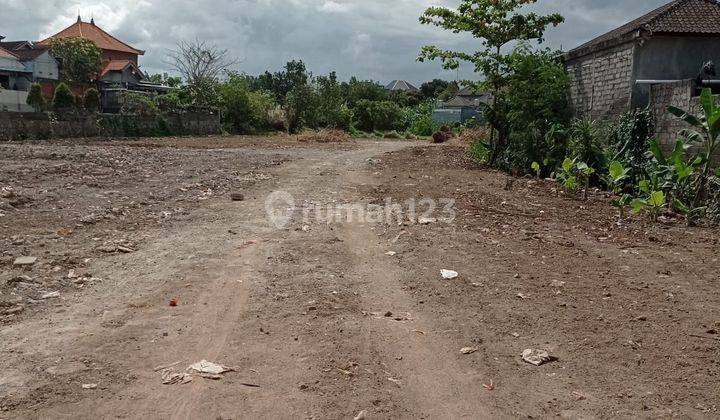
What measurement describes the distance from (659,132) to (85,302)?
30.3ft

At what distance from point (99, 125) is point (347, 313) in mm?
19326

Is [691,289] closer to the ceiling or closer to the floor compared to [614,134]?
closer to the floor

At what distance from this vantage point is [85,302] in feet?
14.9

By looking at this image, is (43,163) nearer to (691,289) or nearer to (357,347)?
(357,347)

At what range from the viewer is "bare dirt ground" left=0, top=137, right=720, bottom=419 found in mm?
3174

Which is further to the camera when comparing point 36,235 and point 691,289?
point 36,235

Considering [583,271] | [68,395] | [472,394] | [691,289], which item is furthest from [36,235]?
[691,289]

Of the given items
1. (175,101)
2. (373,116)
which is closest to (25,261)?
(175,101)

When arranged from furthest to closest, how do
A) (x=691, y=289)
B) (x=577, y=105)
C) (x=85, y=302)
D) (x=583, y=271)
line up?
1. (x=577, y=105)
2. (x=583, y=271)
3. (x=691, y=289)
4. (x=85, y=302)

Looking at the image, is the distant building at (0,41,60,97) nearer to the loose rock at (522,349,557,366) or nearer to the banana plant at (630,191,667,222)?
the banana plant at (630,191,667,222)

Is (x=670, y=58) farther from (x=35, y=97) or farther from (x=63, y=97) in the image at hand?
(x=63, y=97)

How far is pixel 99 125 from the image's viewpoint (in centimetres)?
2097

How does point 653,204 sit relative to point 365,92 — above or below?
below

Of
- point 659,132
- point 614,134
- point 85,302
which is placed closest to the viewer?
point 85,302
